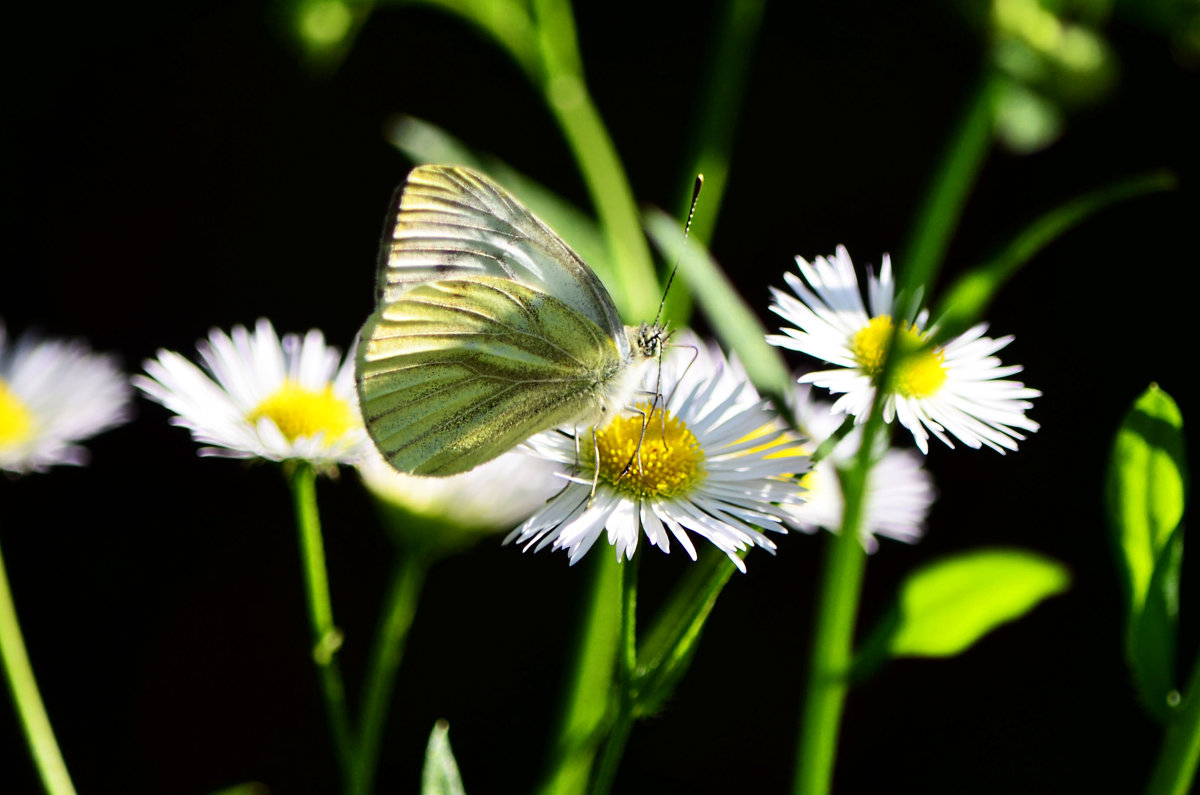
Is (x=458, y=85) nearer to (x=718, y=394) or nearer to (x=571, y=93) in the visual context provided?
(x=571, y=93)

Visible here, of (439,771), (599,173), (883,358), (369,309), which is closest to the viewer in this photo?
(439,771)

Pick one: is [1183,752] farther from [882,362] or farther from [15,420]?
[15,420]

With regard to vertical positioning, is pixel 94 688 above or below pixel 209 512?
below

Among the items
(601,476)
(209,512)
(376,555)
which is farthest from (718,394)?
(209,512)

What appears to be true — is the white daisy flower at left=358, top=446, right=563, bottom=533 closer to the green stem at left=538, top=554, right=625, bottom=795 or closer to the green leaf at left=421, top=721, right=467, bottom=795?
the green stem at left=538, top=554, right=625, bottom=795

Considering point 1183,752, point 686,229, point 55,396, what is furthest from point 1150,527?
point 55,396

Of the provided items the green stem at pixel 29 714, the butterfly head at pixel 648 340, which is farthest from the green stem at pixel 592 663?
the green stem at pixel 29 714
